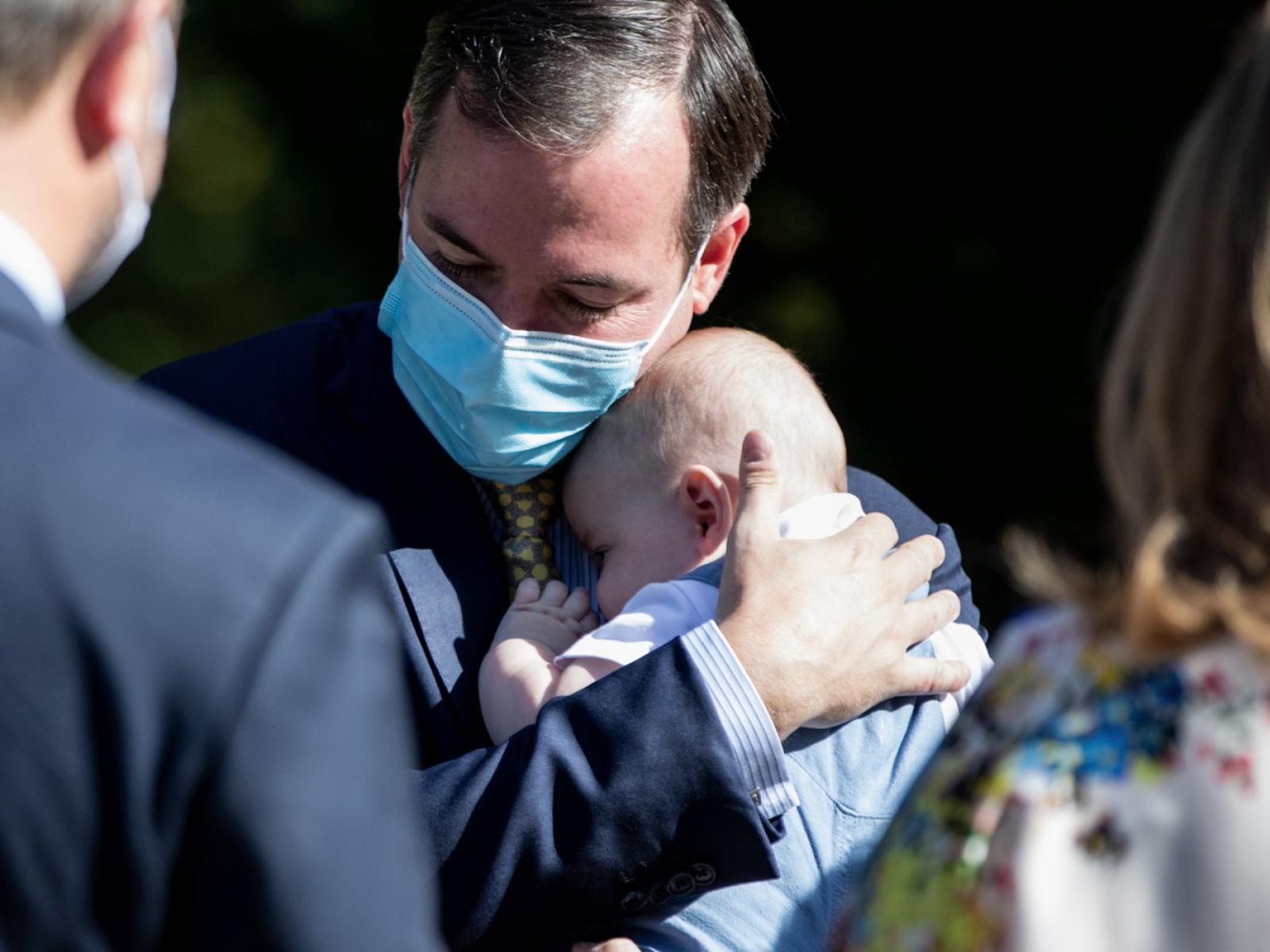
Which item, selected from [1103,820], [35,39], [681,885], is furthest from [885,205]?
[35,39]

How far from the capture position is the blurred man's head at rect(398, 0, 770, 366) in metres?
2.26

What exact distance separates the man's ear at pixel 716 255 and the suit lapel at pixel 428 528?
53cm

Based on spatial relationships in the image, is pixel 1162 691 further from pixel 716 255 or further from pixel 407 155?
pixel 407 155

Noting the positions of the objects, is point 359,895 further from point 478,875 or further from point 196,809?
point 478,875

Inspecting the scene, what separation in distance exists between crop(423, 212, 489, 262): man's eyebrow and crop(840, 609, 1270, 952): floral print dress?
123 cm

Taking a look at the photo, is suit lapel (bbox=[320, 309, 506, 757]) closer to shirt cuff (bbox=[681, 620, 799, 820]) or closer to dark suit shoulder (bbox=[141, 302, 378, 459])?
dark suit shoulder (bbox=[141, 302, 378, 459])

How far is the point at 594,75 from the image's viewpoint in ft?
7.65

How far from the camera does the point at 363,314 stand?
253 cm

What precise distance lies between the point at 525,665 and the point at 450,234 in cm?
66

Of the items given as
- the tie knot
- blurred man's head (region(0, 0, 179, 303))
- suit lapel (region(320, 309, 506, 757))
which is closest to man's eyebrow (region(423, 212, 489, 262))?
suit lapel (region(320, 309, 506, 757))

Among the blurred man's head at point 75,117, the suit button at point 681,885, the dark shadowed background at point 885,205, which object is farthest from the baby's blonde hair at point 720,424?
the dark shadowed background at point 885,205

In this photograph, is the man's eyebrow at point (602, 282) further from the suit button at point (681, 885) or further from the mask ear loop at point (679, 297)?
the suit button at point (681, 885)

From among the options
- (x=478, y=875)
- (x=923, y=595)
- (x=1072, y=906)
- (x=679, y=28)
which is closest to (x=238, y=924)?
(x=1072, y=906)

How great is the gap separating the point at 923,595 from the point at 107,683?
1.48 m
